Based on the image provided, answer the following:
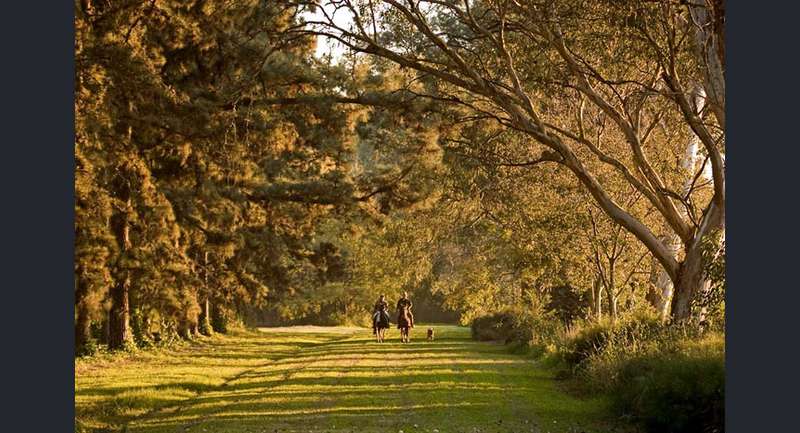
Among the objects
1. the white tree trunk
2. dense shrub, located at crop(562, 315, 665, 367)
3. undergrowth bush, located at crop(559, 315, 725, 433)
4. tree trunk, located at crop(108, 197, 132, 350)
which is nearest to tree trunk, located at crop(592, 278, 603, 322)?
the white tree trunk

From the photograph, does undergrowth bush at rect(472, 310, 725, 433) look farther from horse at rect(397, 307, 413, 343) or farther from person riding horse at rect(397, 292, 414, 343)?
horse at rect(397, 307, 413, 343)

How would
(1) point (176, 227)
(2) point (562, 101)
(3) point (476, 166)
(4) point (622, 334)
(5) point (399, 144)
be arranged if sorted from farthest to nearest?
(5) point (399, 144)
(2) point (562, 101)
(1) point (176, 227)
(3) point (476, 166)
(4) point (622, 334)

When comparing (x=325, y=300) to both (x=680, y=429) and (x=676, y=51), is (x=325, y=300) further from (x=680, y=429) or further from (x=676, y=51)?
(x=680, y=429)

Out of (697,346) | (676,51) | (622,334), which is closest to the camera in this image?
(697,346)

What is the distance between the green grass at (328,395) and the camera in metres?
14.1

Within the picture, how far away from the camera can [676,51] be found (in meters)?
16.9

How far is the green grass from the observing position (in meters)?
14.1

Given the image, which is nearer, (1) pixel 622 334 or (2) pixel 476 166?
(1) pixel 622 334

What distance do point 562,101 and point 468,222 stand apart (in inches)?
247

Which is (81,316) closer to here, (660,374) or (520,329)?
(520,329)

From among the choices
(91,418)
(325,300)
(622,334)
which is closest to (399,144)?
(622,334)

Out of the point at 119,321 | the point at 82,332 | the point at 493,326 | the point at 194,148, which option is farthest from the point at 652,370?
the point at 493,326

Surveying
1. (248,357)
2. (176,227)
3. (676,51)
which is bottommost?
(248,357)

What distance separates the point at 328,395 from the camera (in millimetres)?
17766
